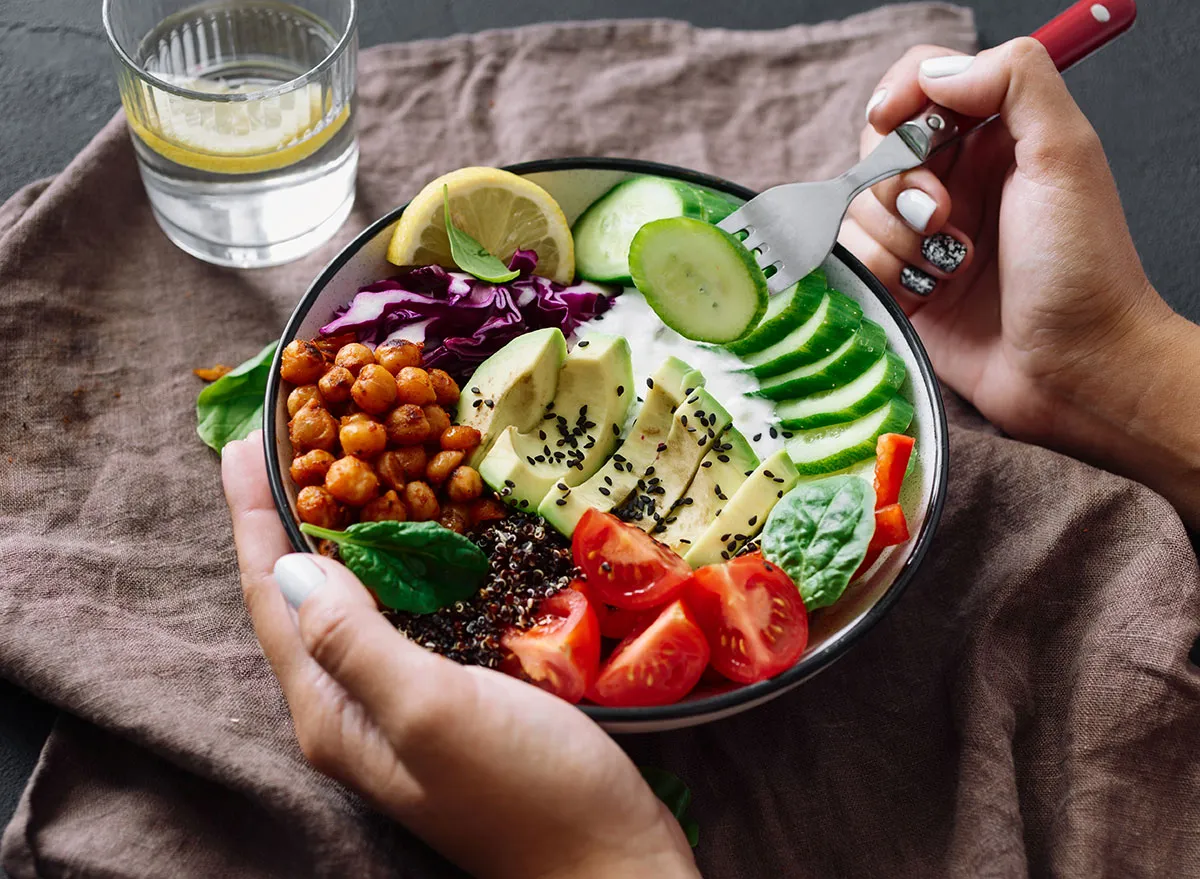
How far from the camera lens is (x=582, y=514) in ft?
8.30

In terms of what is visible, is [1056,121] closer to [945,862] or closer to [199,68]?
[945,862]

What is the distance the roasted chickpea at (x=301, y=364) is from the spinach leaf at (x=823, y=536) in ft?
3.48

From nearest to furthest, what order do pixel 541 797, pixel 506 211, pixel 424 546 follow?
pixel 541 797 → pixel 424 546 → pixel 506 211

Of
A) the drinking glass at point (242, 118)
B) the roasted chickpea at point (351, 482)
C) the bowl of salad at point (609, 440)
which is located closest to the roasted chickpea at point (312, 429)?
the bowl of salad at point (609, 440)

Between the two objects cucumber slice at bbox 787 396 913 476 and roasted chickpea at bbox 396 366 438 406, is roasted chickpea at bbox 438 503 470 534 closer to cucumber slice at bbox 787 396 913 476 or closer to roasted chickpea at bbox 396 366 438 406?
roasted chickpea at bbox 396 366 438 406

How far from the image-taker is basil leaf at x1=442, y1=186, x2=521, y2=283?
274cm

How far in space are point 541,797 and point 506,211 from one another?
4.91 ft

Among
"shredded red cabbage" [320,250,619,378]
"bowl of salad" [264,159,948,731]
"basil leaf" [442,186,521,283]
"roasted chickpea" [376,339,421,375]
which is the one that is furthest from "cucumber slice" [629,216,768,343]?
"roasted chickpea" [376,339,421,375]

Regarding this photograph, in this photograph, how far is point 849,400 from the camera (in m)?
2.74

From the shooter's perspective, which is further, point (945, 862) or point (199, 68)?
point (199, 68)

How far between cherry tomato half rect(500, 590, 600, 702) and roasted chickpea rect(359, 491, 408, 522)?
1.15ft

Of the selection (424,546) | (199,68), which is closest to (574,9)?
(199,68)

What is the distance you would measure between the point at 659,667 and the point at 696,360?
2.90 feet

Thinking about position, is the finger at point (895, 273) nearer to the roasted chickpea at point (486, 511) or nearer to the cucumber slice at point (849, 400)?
the cucumber slice at point (849, 400)
